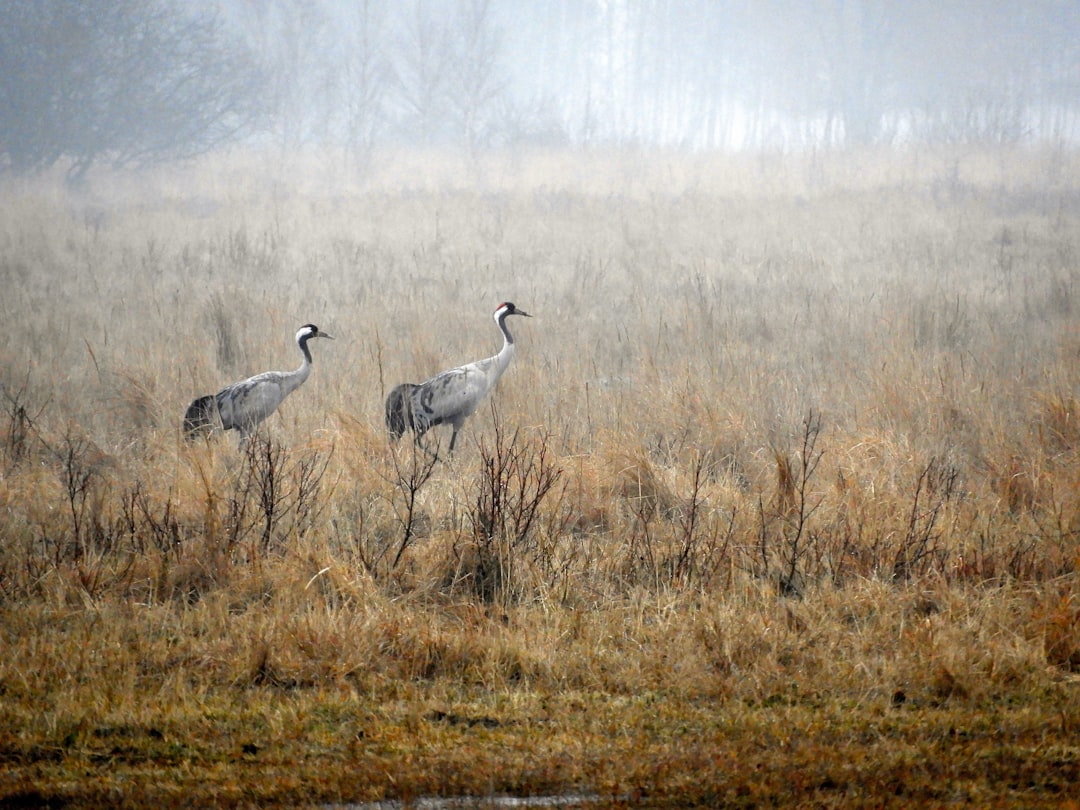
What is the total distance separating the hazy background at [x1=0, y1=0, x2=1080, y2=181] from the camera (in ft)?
79.8

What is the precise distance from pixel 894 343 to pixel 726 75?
5029 cm

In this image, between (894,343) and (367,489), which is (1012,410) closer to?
(894,343)

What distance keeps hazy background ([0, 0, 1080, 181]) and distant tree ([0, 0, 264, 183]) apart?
0.16 ft

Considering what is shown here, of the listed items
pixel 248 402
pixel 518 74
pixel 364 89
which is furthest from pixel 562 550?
pixel 518 74

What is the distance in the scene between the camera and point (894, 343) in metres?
10.5

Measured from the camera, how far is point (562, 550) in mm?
5590

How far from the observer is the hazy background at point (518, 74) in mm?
24328

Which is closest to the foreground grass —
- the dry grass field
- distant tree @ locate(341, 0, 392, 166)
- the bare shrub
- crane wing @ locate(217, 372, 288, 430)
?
Result: the dry grass field

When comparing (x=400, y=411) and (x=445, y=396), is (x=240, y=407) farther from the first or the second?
(x=445, y=396)

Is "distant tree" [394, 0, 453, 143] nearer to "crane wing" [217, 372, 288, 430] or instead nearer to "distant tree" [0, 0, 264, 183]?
"distant tree" [0, 0, 264, 183]

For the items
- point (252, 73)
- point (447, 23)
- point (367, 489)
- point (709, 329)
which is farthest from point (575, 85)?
point (367, 489)

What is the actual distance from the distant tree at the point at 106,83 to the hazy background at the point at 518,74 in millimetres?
49

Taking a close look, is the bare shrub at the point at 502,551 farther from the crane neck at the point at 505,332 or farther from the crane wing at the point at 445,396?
the crane neck at the point at 505,332

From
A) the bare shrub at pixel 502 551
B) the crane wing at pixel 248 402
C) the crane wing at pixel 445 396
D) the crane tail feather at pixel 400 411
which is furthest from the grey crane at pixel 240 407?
the bare shrub at pixel 502 551
